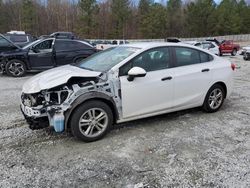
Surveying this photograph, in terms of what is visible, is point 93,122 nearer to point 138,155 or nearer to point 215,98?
point 138,155

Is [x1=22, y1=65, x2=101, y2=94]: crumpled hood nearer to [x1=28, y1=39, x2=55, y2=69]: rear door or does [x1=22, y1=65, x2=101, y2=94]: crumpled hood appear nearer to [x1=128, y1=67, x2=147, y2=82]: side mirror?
[x1=128, y1=67, x2=147, y2=82]: side mirror

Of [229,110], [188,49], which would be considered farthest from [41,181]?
[229,110]

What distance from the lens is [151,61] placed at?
4.84 metres

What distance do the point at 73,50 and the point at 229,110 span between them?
7.15m

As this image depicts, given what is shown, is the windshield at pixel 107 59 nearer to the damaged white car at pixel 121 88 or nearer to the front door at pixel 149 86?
the damaged white car at pixel 121 88

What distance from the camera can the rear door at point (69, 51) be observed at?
11.1 metres

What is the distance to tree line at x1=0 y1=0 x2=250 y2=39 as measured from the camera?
153 ft

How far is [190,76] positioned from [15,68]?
303 inches

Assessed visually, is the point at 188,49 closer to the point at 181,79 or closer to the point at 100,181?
the point at 181,79

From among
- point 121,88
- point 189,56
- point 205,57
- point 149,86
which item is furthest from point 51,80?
point 205,57

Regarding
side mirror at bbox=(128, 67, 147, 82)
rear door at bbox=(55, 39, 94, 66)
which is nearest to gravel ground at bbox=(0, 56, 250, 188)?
side mirror at bbox=(128, 67, 147, 82)

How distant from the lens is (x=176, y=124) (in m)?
5.11

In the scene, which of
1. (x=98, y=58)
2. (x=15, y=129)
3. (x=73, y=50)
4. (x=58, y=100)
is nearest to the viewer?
(x=58, y=100)

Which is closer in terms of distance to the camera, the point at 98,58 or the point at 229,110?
the point at 98,58
